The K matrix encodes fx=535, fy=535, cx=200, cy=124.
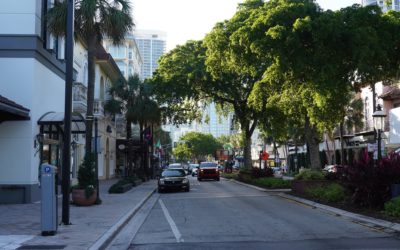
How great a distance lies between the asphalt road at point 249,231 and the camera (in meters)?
11.1

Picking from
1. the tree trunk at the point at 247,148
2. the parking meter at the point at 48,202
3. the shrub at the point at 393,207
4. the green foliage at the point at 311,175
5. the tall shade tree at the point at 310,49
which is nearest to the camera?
the parking meter at the point at 48,202

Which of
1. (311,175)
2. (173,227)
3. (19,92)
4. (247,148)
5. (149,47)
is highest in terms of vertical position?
(149,47)

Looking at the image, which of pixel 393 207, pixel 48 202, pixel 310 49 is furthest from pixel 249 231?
pixel 310 49

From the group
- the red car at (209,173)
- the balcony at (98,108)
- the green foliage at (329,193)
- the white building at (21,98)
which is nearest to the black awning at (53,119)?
the white building at (21,98)

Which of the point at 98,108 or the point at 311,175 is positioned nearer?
the point at 311,175

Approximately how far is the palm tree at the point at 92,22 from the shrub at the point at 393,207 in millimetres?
11677

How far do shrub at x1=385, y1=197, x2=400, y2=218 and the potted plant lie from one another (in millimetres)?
10791

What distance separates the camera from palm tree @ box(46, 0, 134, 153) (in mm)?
20125

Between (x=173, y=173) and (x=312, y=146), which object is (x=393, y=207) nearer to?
(x=312, y=146)

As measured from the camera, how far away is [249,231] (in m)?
13.2

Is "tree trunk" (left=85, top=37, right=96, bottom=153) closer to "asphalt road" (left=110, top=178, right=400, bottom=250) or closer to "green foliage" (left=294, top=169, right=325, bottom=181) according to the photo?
"asphalt road" (left=110, top=178, right=400, bottom=250)

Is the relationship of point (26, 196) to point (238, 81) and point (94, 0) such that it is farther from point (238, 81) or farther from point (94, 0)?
point (238, 81)

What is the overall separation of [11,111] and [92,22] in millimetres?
4974

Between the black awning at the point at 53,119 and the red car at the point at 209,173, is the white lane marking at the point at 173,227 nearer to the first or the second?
the black awning at the point at 53,119
